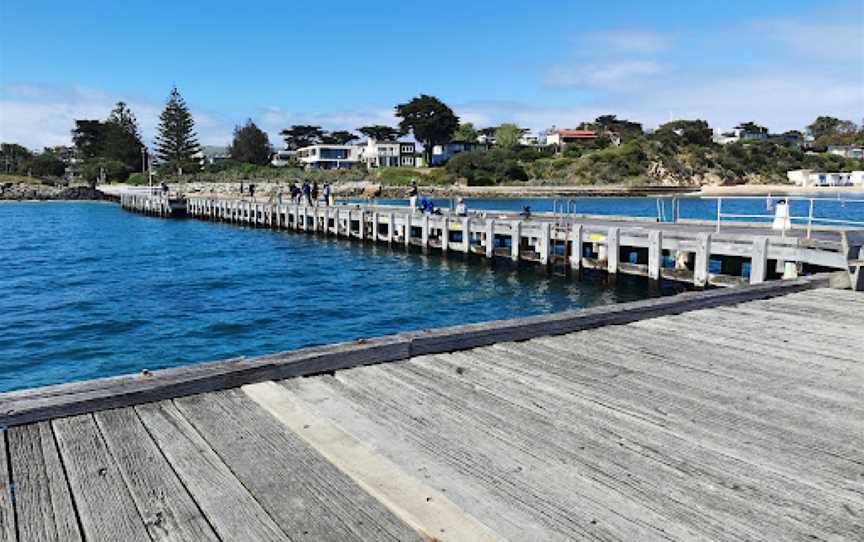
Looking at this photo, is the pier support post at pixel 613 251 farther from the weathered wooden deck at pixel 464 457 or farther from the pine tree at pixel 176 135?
the pine tree at pixel 176 135

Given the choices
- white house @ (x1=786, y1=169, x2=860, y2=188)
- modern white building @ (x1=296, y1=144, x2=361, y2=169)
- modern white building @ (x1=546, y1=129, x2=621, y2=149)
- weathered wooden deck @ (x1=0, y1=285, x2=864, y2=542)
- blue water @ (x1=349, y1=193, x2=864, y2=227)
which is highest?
modern white building @ (x1=546, y1=129, x2=621, y2=149)

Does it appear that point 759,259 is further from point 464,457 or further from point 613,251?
point 464,457

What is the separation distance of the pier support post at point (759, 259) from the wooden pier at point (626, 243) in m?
0.02

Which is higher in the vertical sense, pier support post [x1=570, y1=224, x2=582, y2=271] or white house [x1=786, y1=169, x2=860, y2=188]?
white house [x1=786, y1=169, x2=860, y2=188]

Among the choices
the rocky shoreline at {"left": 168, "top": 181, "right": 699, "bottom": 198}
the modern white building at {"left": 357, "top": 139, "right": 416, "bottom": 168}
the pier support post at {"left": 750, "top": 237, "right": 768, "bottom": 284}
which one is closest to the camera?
the pier support post at {"left": 750, "top": 237, "right": 768, "bottom": 284}

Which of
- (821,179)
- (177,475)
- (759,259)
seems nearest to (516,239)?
(759,259)

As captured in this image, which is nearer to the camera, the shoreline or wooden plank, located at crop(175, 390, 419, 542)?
wooden plank, located at crop(175, 390, 419, 542)

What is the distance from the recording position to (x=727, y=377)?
16.3 feet

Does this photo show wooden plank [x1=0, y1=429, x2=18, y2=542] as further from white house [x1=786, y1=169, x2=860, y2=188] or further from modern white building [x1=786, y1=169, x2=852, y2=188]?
white house [x1=786, y1=169, x2=860, y2=188]

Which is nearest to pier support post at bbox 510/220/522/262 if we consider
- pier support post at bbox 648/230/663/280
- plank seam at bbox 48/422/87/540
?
pier support post at bbox 648/230/663/280

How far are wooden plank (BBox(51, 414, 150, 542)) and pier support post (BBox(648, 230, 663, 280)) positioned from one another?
1486cm

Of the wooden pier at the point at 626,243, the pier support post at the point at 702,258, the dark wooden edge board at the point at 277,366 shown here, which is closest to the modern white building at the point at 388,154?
the wooden pier at the point at 626,243

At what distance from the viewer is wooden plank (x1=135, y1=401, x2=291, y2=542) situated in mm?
2623

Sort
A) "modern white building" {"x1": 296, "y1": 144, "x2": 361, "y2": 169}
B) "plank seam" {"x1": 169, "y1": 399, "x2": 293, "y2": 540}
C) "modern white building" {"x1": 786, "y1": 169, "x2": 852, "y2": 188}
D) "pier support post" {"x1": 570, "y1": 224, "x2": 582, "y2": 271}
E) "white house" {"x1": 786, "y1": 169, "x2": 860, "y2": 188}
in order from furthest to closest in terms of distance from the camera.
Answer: "modern white building" {"x1": 296, "y1": 144, "x2": 361, "y2": 169}, "white house" {"x1": 786, "y1": 169, "x2": 860, "y2": 188}, "modern white building" {"x1": 786, "y1": 169, "x2": 852, "y2": 188}, "pier support post" {"x1": 570, "y1": 224, "x2": 582, "y2": 271}, "plank seam" {"x1": 169, "y1": 399, "x2": 293, "y2": 540}
